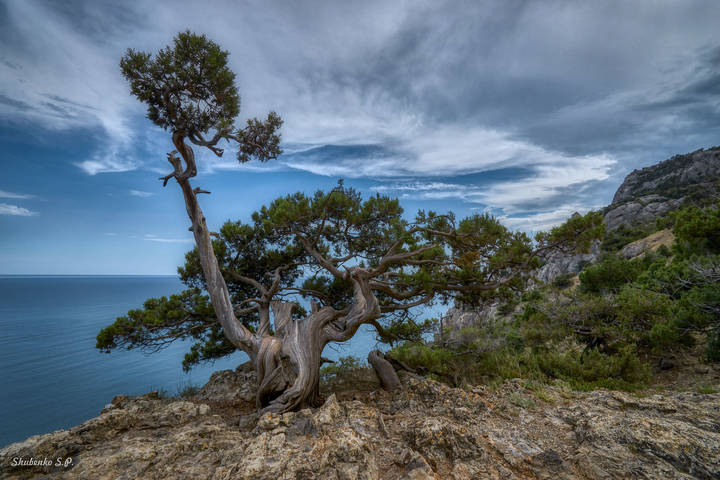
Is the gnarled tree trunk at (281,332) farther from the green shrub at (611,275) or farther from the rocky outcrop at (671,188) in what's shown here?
the rocky outcrop at (671,188)

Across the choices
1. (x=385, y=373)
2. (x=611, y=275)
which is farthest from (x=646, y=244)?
(x=385, y=373)

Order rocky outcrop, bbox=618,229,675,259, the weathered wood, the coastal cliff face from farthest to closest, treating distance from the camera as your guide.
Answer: rocky outcrop, bbox=618,229,675,259 < the weathered wood < the coastal cliff face

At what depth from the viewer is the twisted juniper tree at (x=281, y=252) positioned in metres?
4.73

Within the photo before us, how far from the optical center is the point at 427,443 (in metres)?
2.61

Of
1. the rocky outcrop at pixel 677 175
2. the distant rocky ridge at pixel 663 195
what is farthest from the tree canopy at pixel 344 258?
the rocky outcrop at pixel 677 175

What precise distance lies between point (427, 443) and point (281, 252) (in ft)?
17.1

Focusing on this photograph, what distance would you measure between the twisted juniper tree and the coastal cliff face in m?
1.62

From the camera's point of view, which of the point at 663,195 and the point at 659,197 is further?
the point at 663,195

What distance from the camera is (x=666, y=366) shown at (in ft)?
17.6

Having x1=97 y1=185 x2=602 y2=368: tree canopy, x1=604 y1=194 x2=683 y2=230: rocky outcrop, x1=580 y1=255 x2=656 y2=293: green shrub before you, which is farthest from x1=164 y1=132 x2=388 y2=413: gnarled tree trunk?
x1=604 y1=194 x2=683 y2=230: rocky outcrop

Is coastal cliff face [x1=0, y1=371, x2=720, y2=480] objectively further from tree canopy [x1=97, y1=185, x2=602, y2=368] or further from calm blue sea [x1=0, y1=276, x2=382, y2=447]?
calm blue sea [x1=0, y1=276, x2=382, y2=447]

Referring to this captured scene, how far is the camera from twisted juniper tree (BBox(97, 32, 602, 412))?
4.73 m

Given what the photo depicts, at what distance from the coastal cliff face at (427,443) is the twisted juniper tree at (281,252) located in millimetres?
1623

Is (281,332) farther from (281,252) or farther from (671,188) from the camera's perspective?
(671,188)
